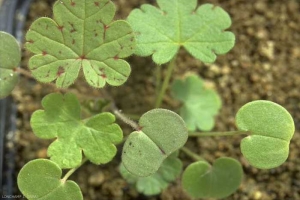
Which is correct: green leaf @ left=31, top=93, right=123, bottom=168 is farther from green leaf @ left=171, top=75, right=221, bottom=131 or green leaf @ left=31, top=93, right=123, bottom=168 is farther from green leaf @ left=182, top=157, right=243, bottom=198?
green leaf @ left=171, top=75, right=221, bottom=131

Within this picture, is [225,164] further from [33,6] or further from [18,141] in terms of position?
[33,6]

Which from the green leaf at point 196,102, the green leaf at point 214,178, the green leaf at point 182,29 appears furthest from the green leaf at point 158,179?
the green leaf at point 182,29

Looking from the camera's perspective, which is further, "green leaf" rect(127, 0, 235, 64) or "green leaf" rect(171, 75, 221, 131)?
"green leaf" rect(171, 75, 221, 131)

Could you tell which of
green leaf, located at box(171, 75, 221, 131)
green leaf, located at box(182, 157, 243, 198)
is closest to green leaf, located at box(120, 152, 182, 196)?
green leaf, located at box(182, 157, 243, 198)

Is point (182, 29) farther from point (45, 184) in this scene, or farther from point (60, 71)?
point (45, 184)

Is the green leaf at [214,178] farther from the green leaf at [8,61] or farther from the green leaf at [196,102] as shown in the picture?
the green leaf at [8,61]

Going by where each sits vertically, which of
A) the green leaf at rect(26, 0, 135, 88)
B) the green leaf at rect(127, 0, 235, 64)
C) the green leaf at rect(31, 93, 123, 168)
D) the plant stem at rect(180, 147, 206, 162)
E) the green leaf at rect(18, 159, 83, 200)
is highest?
the green leaf at rect(26, 0, 135, 88)

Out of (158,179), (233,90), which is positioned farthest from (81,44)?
(233,90)
